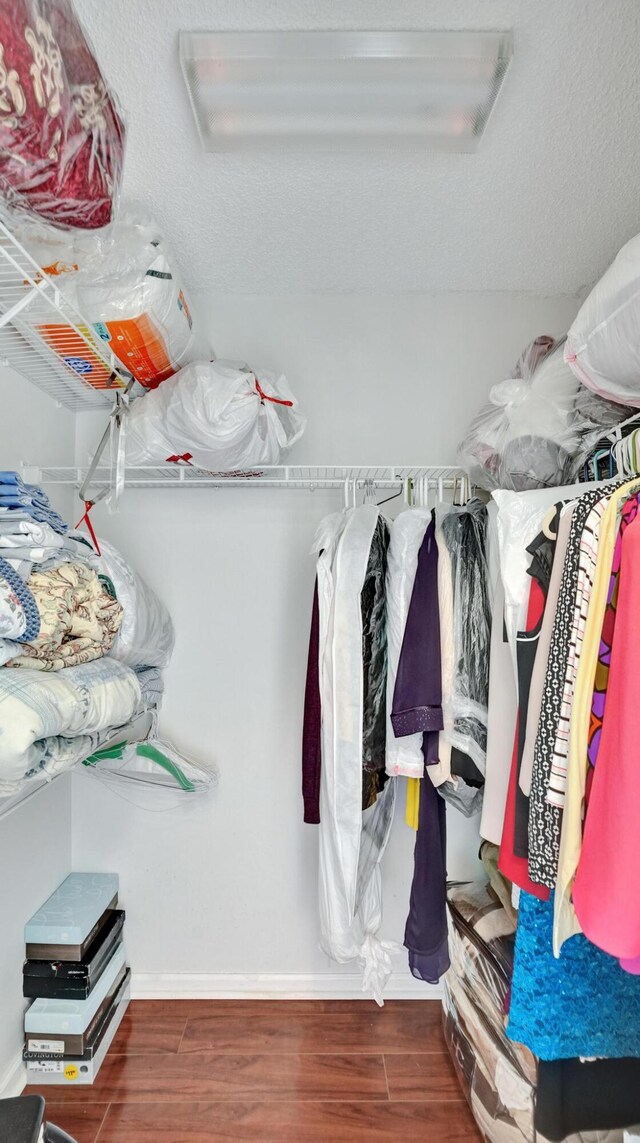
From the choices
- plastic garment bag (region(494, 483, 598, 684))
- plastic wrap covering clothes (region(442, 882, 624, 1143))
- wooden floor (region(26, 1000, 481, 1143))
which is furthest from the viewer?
wooden floor (region(26, 1000, 481, 1143))

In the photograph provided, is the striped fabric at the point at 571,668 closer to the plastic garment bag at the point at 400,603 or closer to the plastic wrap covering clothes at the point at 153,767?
the plastic garment bag at the point at 400,603

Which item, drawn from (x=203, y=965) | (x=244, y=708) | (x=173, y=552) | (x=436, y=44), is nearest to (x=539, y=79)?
(x=436, y=44)

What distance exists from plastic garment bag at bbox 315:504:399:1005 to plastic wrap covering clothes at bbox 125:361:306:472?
34 centimetres

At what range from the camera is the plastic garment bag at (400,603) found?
150 cm

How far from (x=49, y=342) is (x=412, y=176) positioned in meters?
0.98

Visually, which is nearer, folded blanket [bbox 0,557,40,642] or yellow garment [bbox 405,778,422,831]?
folded blanket [bbox 0,557,40,642]

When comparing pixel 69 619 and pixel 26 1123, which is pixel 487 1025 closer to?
pixel 26 1123

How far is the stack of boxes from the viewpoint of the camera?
1694mm

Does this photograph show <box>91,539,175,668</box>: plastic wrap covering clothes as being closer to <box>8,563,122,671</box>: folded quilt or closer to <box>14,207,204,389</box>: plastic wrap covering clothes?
<box>8,563,122,671</box>: folded quilt

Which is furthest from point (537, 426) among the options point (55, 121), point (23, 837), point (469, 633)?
point (23, 837)

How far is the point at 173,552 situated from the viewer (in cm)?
214

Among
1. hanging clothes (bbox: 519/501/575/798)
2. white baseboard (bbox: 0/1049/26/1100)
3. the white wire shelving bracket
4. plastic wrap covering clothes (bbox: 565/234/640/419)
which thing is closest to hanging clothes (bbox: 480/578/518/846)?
hanging clothes (bbox: 519/501/575/798)

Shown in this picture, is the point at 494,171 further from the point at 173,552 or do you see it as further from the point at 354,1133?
the point at 354,1133

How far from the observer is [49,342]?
5.04 ft
